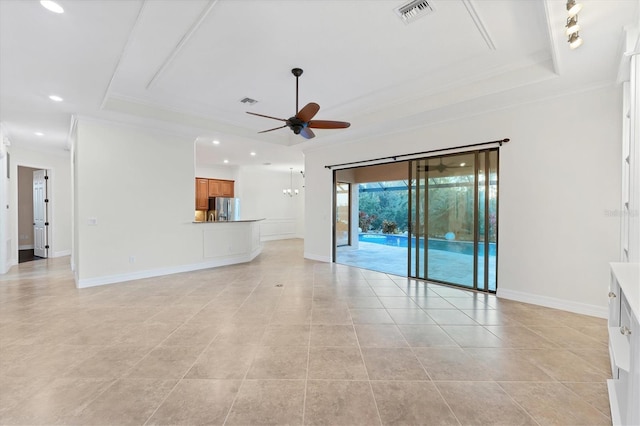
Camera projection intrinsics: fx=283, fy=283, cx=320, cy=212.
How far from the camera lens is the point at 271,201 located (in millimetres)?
11422

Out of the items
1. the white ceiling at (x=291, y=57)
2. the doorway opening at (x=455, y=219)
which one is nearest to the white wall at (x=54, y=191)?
the white ceiling at (x=291, y=57)

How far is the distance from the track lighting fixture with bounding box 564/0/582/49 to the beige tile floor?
2659 millimetres

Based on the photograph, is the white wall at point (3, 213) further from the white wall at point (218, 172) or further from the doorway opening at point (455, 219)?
the doorway opening at point (455, 219)

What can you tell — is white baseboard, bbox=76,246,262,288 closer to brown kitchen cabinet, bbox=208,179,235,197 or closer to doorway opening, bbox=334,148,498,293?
doorway opening, bbox=334,148,498,293

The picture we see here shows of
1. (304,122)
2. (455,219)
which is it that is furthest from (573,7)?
(455,219)

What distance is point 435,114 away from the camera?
4336mm

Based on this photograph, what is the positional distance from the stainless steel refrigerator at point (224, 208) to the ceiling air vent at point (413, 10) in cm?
793

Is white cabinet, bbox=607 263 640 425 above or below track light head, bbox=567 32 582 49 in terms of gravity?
below

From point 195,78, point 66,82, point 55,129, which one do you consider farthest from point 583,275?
point 55,129

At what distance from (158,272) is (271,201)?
21.0 ft

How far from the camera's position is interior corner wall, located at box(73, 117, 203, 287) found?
4574 millimetres

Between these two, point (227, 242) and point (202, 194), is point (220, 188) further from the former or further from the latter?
point (227, 242)

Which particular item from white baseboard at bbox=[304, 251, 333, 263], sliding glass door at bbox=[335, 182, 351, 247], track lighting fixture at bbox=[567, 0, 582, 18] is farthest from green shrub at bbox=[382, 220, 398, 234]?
track lighting fixture at bbox=[567, 0, 582, 18]

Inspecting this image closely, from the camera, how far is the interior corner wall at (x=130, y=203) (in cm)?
457
